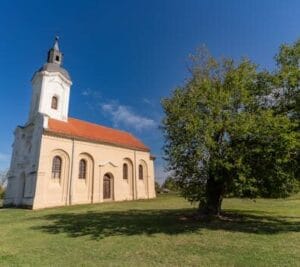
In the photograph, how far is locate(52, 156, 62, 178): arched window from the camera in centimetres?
2891

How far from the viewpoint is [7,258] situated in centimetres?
841

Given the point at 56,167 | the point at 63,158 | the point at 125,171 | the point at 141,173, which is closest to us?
the point at 56,167

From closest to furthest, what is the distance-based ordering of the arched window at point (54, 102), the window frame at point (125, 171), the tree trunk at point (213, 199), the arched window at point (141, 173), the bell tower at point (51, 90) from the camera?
1. the tree trunk at point (213, 199)
2. the bell tower at point (51, 90)
3. the arched window at point (54, 102)
4. the window frame at point (125, 171)
5. the arched window at point (141, 173)

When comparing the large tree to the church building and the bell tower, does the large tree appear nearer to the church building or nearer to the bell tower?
the church building

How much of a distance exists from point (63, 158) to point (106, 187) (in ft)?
24.1

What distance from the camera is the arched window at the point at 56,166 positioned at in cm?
2891

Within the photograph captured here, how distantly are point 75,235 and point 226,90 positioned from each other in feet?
33.4

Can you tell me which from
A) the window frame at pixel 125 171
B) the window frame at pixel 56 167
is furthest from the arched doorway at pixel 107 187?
the window frame at pixel 56 167

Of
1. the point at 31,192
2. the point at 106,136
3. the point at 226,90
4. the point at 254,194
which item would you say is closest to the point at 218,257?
the point at 254,194

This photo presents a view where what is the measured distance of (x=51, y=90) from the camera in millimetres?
33625

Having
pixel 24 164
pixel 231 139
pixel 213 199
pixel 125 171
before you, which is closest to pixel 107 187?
pixel 125 171

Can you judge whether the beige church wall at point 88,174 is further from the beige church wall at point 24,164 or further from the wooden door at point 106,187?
the beige church wall at point 24,164

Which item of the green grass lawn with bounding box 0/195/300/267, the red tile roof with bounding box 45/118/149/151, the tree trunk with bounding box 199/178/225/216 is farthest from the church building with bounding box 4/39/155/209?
the tree trunk with bounding box 199/178/225/216

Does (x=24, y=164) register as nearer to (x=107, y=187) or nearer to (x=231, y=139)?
(x=107, y=187)
